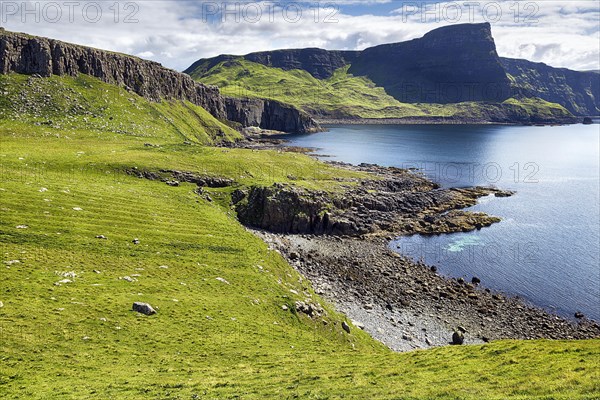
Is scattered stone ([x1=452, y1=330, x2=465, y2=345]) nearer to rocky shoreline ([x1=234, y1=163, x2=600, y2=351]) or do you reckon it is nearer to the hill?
rocky shoreline ([x1=234, y1=163, x2=600, y2=351])

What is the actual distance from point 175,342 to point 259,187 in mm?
60059

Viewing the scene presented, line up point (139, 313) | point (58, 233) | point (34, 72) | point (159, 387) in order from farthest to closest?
point (34, 72), point (58, 233), point (139, 313), point (159, 387)

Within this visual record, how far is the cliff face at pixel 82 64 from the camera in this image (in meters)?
130

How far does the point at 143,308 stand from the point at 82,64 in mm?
149032

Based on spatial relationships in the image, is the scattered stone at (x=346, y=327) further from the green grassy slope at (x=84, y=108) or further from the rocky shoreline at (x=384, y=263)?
the green grassy slope at (x=84, y=108)

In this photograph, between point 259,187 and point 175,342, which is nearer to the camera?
point 175,342

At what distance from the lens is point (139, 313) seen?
A: 34688 millimetres

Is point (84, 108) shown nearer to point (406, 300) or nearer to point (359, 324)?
point (406, 300)

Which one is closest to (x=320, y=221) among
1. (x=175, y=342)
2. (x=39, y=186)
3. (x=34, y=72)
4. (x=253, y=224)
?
(x=253, y=224)

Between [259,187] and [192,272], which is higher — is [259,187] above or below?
above

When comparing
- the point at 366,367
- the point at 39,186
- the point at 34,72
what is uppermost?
the point at 34,72

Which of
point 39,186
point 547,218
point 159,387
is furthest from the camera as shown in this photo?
point 547,218

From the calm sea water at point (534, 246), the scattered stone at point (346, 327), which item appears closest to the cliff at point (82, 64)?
the calm sea water at point (534, 246)

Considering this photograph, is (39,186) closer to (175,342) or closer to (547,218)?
(175,342)
